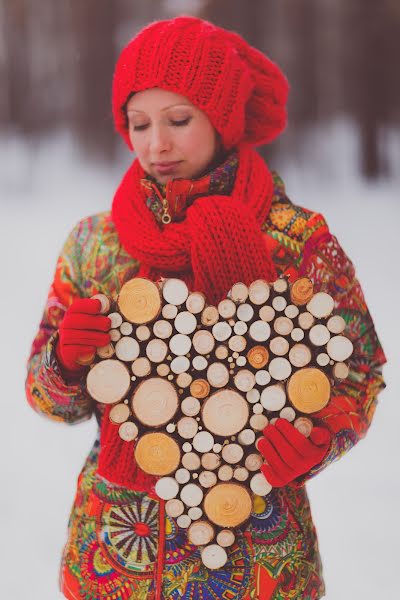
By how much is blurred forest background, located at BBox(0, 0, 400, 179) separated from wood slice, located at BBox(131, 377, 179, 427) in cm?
439

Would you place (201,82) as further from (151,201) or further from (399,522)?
(399,522)

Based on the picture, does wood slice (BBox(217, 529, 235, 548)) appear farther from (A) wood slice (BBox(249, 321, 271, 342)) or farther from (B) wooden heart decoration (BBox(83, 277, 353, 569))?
(A) wood slice (BBox(249, 321, 271, 342))

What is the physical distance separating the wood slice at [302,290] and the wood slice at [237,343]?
78 millimetres

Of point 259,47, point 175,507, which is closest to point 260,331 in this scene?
point 175,507

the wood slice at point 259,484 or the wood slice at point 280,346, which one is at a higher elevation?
the wood slice at point 280,346

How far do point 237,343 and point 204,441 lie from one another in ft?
0.41

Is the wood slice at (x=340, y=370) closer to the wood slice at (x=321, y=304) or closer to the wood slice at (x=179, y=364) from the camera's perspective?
the wood slice at (x=321, y=304)

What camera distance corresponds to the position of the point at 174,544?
Result: 1.02 meters

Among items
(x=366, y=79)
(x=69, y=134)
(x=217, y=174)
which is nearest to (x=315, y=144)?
(x=366, y=79)

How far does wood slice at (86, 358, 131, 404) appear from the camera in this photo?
92 cm

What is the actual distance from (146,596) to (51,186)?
5410 mm

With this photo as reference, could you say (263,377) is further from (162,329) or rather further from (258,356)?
(162,329)

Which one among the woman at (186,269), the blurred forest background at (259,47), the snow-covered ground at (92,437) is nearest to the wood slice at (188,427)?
the woman at (186,269)

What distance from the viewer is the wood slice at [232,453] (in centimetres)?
93
